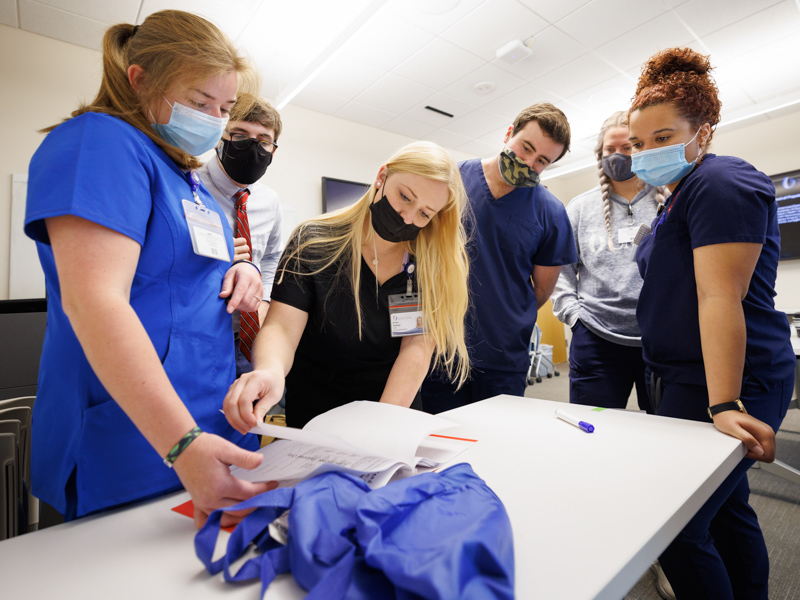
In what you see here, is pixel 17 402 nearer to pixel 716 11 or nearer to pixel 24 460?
pixel 24 460

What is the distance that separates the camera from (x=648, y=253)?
1211 mm

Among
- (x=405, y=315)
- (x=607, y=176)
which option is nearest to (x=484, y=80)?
(x=607, y=176)

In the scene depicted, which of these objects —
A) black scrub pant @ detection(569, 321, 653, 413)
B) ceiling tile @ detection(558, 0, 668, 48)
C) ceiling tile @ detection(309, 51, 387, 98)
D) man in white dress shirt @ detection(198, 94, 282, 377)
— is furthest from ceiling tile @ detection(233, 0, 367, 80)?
black scrub pant @ detection(569, 321, 653, 413)

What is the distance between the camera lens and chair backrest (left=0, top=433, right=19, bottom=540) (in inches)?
35.4

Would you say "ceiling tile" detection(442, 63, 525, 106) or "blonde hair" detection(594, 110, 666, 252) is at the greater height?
"ceiling tile" detection(442, 63, 525, 106)

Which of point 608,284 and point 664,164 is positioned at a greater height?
point 664,164

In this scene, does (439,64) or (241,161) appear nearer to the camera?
(241,161)

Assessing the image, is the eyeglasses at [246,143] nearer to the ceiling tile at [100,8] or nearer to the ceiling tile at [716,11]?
the ceiling tile at [100,8]

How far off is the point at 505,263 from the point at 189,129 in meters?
1.22

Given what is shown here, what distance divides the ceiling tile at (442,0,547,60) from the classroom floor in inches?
129

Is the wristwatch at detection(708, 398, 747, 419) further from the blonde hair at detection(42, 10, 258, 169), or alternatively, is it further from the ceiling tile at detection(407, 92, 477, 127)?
the ceiling tile at detection(407, 92, 477, 127)

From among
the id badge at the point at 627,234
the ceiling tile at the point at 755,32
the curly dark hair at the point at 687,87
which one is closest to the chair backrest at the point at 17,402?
the curly dark hair at the point at 687,87

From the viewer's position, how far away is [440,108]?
4453mm

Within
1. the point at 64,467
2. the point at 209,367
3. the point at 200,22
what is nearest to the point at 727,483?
the point at 209,367
